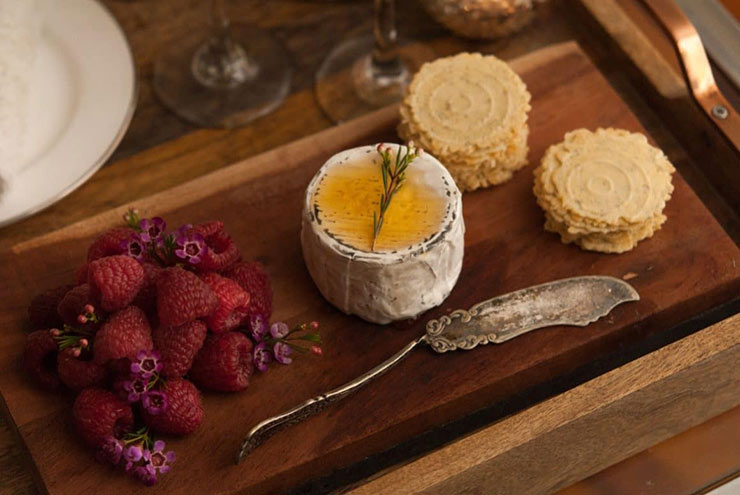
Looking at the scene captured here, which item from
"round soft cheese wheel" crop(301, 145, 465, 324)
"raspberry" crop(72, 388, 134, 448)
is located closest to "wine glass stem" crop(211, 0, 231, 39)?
"round soft cheese wheel" crop(301, 145, 465, 324)

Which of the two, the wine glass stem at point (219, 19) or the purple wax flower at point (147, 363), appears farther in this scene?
the wine glass stem at point (219, 19)

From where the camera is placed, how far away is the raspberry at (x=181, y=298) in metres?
1.14

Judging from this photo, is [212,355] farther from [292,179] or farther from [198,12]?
[198,12]

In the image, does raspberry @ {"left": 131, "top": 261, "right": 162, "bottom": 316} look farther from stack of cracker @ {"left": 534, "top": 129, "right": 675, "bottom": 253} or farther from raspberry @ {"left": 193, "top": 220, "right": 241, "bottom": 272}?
stack of cracker @ {"left": 534, "top": 129, "right": 675, "bottom": 253}

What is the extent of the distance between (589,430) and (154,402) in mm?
479

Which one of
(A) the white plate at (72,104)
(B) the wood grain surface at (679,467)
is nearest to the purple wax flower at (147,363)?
(A) the white plate at (72,104)

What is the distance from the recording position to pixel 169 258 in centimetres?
122

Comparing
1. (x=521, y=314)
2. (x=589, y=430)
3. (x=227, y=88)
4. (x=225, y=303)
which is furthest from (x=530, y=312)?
(x=227, y=88)

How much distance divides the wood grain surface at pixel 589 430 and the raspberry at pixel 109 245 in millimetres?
383

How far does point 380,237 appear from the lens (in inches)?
47.5

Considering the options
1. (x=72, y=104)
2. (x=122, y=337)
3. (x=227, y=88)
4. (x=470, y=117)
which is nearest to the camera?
(x=122, y=337)

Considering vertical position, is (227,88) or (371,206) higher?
(371,206)

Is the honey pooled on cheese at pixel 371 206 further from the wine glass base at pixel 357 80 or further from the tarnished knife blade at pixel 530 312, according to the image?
the wine glass base at pixel 357 80

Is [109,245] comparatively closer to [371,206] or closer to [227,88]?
[371,206]
